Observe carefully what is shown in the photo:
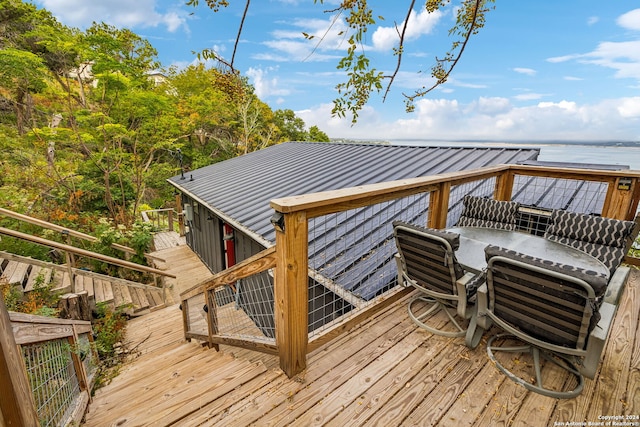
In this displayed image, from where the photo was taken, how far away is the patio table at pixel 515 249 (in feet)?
7.30

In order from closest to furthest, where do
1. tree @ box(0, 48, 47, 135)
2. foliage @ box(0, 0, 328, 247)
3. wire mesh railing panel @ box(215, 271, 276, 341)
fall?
wire mesh railing panel @ box(215, 271, 276, 341) < tree @ box(0, 48, 47, 135) < foliage @ box(0, 0, 328, 247)

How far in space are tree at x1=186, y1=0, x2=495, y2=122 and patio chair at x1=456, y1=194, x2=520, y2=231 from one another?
1745 millimetres

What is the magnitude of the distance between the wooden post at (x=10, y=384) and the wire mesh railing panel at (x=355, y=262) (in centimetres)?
164

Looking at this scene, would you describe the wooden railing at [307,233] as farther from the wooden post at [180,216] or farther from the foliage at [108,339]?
the wooden post at [180,216]

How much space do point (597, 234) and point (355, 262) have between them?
2340 mm

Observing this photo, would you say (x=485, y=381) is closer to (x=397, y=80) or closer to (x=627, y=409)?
(x=627, y=409)

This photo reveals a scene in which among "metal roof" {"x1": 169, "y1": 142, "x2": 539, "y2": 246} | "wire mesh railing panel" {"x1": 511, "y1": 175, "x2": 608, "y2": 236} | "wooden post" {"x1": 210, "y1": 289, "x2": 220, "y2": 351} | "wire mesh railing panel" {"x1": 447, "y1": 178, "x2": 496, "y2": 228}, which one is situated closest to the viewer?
"wooden post" {"x1": 210, "y1": 289, "x2": 220, "y2": 351}

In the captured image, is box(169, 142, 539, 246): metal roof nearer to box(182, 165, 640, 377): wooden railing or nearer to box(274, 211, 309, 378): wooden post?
box(182, 165, 640, 377): wooden railing

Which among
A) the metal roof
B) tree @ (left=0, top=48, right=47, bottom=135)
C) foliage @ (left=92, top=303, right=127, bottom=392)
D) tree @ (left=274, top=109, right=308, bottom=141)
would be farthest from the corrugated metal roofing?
tree @ (left=274, top=109, right=308, bottom=141)

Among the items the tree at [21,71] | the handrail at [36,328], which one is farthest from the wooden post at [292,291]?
the tree at [21,71]

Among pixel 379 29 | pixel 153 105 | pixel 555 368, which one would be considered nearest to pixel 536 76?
pixel 379 29

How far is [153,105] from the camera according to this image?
11.6 metres

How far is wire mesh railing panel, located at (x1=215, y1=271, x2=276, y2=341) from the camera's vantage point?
5.10 meters

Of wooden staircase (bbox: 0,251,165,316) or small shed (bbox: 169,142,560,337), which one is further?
wooden staircase (bbox: 0,251,165,316)
